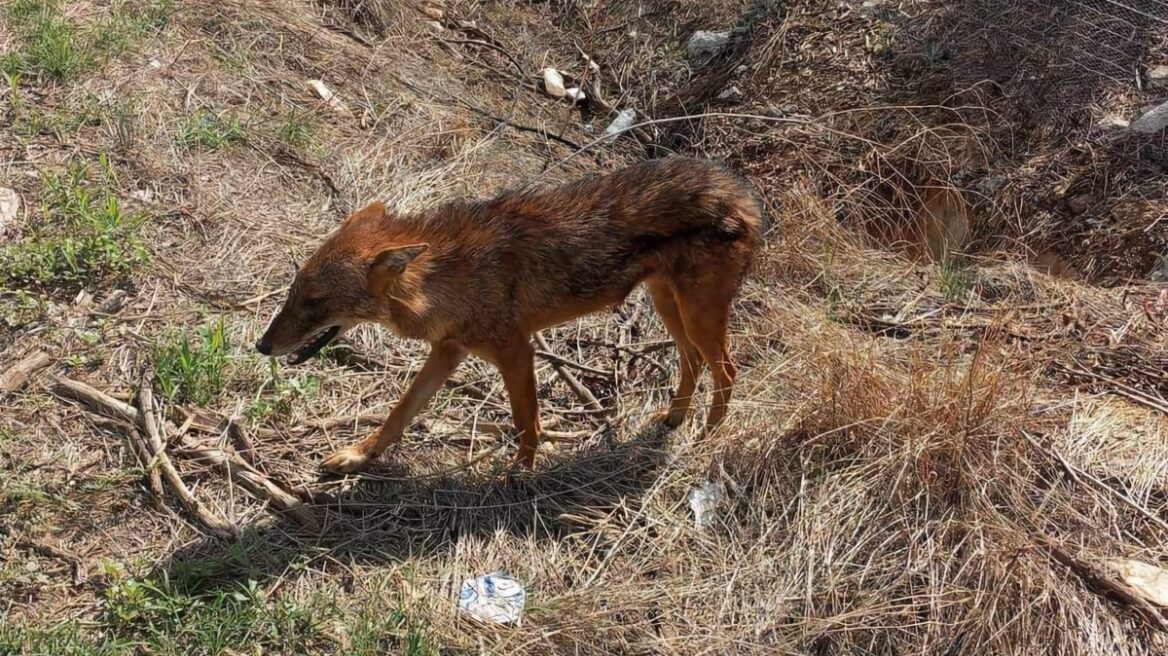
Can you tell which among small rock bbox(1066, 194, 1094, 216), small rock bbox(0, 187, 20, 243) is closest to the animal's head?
small rock bbox(0, 187, 20, 243)

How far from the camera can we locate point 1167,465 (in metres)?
4.37

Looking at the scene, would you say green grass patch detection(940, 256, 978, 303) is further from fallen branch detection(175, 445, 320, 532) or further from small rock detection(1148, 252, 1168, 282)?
fallen branch detection(175, 445, 320, 532)

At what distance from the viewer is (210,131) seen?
6496mm

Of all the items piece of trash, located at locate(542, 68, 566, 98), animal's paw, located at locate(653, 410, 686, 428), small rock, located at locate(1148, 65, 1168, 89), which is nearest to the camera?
animal's paw, located at locate(653, 410, 686, 428)

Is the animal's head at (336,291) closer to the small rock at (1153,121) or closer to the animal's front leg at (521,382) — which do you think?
the animal's front leg at (521,382)

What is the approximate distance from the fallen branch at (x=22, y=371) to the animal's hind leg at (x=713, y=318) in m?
3.11

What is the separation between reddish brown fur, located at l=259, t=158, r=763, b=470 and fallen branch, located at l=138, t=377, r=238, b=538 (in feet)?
1.96

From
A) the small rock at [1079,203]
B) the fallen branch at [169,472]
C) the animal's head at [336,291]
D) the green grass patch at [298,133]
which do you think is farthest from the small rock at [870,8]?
the fallen branch at [169,472]

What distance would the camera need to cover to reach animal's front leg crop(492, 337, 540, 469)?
4656mm

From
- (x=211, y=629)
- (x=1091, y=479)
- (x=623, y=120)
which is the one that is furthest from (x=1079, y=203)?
(x=211, y=629)

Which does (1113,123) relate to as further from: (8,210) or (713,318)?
(8,210)

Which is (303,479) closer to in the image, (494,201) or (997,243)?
(494,201)

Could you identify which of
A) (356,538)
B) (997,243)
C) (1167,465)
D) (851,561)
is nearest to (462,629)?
(356,538)

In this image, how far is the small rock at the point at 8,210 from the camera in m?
5.46
